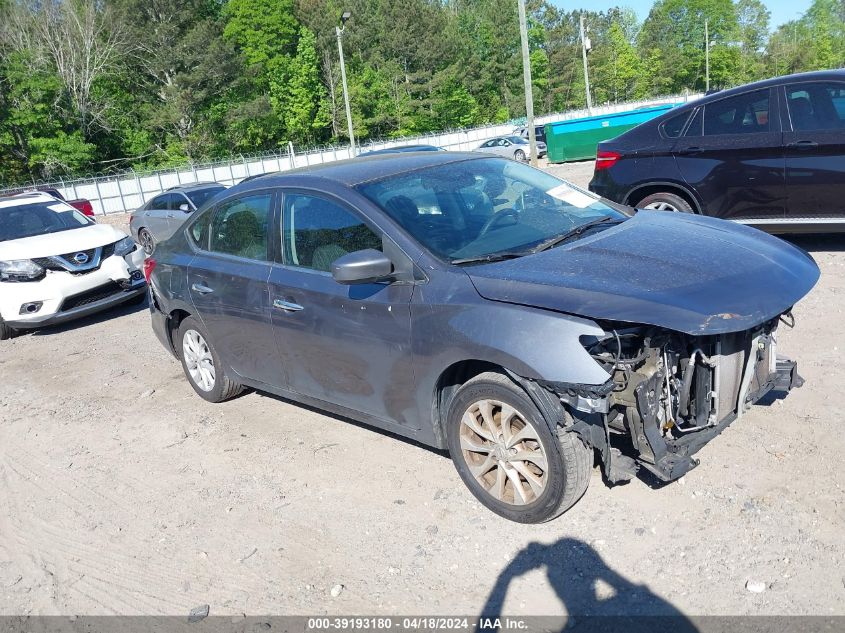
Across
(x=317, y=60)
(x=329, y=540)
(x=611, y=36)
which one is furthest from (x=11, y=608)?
(x=611, y=36)

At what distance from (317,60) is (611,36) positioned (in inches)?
1886

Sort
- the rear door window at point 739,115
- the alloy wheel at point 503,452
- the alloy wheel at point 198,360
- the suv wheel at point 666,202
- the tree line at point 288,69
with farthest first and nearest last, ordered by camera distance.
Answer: the tree line at point 288,69
the suv wheel at point 666,202
the rear door window at point 739,115
the alloy wheel at point 198,360
the alloy wheel at point 503,452

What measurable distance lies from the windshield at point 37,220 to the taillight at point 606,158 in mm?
6800

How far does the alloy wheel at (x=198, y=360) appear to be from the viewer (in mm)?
5502

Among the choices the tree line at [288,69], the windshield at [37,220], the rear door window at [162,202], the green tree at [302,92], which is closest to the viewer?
the windshield at [37,220]

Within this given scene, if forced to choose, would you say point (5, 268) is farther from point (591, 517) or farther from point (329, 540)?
point (591, 517)

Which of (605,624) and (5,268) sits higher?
(5,268)

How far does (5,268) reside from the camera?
837 cm

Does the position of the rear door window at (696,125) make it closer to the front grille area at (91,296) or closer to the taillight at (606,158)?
Result: the taillight at (606,158)

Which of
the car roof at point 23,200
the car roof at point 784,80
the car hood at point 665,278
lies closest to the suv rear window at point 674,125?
the car roof at point 784,80

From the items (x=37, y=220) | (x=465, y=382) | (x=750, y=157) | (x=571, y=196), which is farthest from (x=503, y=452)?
(x=37, y=220)

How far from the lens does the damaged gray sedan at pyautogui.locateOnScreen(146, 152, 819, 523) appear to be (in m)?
3.16

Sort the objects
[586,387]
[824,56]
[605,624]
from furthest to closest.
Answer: [824,56]
[586,387]
[605,624]

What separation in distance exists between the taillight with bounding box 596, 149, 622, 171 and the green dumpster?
18629 millimetres
